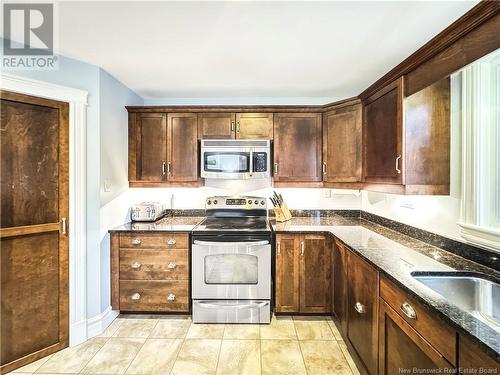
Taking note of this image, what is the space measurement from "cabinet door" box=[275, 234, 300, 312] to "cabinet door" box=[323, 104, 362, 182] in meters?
0.85

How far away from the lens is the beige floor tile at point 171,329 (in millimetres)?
2330

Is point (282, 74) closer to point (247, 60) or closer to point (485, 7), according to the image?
point (247, 60)

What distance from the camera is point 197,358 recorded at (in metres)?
2.05

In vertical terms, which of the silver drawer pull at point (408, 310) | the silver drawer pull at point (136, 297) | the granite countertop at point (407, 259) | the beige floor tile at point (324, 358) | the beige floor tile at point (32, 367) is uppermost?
the granite countertop at point (407, 259)

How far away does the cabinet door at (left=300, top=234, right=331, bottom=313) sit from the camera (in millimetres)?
2531

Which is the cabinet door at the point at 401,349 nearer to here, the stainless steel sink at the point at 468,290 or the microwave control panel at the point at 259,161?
the stainless steel sink at the point at 468,290

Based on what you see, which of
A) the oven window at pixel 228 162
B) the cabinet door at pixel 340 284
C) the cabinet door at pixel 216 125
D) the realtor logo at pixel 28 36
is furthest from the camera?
the cabinet door at pixel 216 125

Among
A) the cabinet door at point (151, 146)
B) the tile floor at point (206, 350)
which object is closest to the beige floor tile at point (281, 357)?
the tile floor at point (206, 350)

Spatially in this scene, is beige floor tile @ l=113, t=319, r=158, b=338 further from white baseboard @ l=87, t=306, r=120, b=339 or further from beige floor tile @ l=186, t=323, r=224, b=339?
beige floor tile @ l=186, t=323, r=224, b=339

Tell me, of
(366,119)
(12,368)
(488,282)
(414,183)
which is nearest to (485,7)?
(414,183)

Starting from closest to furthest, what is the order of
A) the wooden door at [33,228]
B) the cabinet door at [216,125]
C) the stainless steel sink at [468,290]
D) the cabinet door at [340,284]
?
the stainless steel sink at [468,290]
the wooden door at [33,228]
the cabinet door at [340,284]
the cabinet door at [216,125]

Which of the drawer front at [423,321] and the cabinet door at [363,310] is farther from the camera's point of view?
the cabinet door at [363,310]

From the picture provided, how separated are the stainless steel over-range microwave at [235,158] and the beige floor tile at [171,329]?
4.94 feet

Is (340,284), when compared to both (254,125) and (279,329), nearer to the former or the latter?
(279,329)
